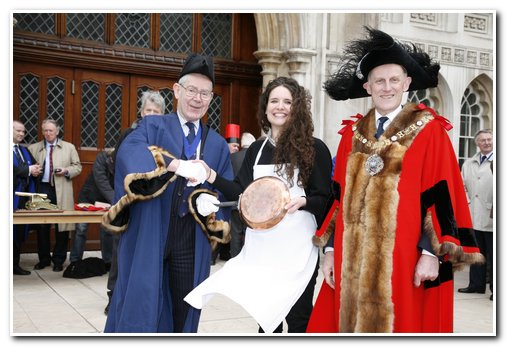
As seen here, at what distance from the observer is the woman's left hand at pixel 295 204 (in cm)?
329

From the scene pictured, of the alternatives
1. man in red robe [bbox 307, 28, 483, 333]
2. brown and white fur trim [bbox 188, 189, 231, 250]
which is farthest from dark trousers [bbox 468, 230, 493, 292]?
brown and white fur trim [bbox 188, 189, 231, 250]

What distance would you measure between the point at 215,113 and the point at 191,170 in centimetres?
603

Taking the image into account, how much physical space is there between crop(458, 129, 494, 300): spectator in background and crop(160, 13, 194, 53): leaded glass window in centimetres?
441

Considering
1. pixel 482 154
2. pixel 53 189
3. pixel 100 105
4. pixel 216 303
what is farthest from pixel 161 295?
pixel 100 105

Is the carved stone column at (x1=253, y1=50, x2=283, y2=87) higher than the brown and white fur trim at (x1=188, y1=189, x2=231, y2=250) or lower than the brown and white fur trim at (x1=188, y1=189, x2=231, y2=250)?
higher

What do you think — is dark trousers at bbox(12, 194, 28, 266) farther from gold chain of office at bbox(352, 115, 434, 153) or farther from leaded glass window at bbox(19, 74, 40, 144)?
gold chain of office at bbox(352, 115, 434, 153)

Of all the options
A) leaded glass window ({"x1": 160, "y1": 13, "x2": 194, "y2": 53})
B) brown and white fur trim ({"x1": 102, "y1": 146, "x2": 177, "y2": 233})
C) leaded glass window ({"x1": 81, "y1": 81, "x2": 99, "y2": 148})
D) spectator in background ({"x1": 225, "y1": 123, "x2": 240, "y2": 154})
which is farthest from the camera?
leaded glass window ({"x1": 160, "y1": 13, "x2": 194, "y2": 53})

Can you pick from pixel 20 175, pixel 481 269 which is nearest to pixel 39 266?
pixel 20 175

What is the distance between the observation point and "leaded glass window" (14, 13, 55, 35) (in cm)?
771

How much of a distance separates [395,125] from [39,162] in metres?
5.45

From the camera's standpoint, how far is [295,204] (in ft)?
10.8

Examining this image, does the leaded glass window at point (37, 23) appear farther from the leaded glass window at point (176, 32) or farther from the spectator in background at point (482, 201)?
the spectator in background at point (482, 201)

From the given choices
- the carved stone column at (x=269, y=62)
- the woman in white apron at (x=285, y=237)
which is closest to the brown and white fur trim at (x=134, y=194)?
the woman in white apron at (x=285, y=237)
